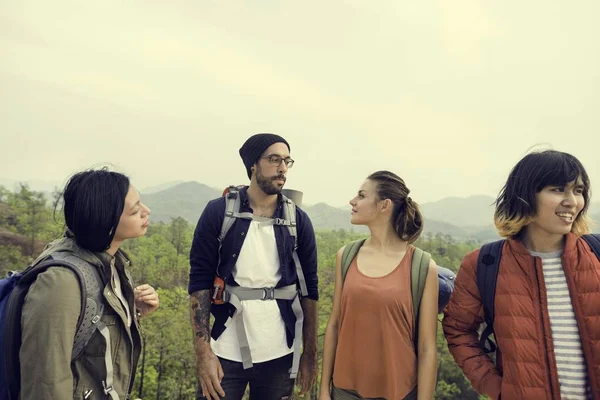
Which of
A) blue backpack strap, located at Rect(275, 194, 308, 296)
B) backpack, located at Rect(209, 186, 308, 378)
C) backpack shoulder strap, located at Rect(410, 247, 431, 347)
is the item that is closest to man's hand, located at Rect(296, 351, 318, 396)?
backpack, located at Rect(209, 186, 308, 378)

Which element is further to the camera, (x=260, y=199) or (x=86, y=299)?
(x=260, y=199)

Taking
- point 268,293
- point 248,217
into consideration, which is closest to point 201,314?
point 268,293

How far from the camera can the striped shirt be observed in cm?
233

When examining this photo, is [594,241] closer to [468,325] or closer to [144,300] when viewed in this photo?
[468,325]

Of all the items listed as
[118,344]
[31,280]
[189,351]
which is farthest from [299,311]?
[189,351]

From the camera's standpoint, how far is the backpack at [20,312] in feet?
6.47

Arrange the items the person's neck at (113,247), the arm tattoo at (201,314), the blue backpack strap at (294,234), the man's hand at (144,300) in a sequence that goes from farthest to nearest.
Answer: the blue backpack strap at (294,234) < the arm tattoo at (201,314) < the man's hand at (144,300) < the person's neck at (113,247)

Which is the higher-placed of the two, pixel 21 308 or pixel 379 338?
pixel 21 308

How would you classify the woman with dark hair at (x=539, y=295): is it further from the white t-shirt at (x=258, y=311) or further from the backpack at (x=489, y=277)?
the white t-shirt at (x=258, y=311)

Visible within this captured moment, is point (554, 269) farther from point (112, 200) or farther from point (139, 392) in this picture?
point (139, 392)

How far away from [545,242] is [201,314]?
2608 millimetres

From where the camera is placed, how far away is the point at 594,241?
8.32 feet

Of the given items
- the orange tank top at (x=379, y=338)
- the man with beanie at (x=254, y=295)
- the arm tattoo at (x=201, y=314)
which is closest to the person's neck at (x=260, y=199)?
the man with beanie at (x=254, y=295)

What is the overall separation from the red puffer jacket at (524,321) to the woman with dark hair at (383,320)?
0.92ft
